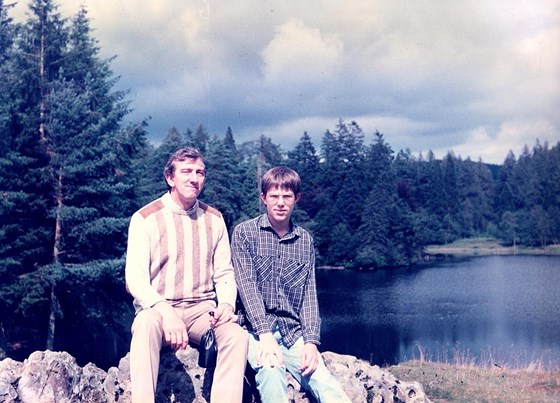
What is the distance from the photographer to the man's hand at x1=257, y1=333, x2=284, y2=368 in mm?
3115

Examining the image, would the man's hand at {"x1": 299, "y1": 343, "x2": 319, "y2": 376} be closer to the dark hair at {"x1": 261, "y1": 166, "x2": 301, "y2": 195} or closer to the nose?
the dark hair at {"x1": 261, "y1": 166, "x2": 301, "y2": 195}

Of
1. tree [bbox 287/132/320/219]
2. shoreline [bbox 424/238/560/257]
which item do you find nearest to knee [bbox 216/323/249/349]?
tree [bbox 287/132/320/219]

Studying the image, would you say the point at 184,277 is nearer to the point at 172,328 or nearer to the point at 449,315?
the point at 172,328

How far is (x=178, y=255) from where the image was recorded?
10.9ft

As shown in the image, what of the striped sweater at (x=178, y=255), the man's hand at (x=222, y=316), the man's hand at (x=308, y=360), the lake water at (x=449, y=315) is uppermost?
the striped sweater at (x=178, y=255)

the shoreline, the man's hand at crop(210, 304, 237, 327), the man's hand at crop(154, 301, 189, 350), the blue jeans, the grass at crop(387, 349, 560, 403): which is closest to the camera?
the man's hand at crop(154, 301, 189, 350)

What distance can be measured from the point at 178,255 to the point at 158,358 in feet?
2.09

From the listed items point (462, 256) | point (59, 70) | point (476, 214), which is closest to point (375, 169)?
point (462, 256)

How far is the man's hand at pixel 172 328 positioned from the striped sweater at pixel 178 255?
164 millimetres

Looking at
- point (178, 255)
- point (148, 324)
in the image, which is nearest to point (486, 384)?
point (178, 255)

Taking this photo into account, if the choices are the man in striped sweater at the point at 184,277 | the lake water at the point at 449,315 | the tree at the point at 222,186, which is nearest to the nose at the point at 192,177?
the man in striped sweater at the point at 184,277

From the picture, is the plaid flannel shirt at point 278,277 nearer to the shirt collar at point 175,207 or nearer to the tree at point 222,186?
the shirt collar at point 175,207

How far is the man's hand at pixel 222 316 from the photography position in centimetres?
317

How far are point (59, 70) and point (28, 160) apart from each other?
14.8ft
